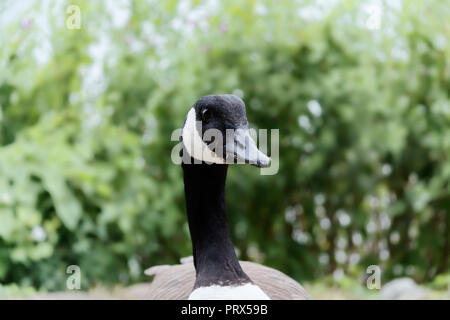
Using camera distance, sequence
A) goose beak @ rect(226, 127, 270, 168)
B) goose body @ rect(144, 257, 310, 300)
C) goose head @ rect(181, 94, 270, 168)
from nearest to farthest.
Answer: goose beak @ rect(226, 127, 270, 168)
goose head @ rect(181, 94, 270, 168)
goose body @ rect(144, 257, 310, 300)

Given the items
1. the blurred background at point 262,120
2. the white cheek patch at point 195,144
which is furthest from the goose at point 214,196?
the blurred background at point 262,120

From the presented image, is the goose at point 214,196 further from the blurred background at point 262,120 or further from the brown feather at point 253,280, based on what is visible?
the blurred background at point 262,120

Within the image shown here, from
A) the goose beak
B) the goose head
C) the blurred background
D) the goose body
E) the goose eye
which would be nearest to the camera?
the goose beak

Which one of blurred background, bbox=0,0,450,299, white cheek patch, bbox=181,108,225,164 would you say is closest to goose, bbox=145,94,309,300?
A: white cheek patch, bbox=181,108,225,164

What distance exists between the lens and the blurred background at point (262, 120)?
4773mm

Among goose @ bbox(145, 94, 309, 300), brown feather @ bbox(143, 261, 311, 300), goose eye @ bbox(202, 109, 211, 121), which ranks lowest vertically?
brown feather @ bbox(143, 261, 311, 300)

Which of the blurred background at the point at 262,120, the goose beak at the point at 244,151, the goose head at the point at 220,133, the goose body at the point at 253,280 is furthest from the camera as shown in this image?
the blurred background at the point at 262,120

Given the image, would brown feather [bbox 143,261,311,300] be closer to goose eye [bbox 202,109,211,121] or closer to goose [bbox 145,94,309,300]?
goose [bbox 145,94,309,300]

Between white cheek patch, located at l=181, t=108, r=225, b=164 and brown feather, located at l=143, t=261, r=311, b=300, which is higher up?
white cheek patch, located at l=181, t=108, r=225, b=164

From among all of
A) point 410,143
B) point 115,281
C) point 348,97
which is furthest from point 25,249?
point 410,143

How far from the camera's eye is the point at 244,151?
7.03ft

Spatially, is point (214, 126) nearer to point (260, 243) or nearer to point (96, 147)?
point (96, 147)

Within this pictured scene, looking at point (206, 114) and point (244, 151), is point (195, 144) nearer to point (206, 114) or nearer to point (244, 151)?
point (206, 114)

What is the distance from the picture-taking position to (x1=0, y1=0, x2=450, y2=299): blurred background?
477 centimetres
